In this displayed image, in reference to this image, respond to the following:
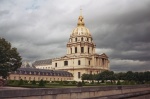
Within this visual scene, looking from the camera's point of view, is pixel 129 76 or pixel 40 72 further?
pixel 40 72

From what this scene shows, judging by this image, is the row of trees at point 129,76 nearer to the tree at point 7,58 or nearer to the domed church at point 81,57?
the domed church at point 81,57

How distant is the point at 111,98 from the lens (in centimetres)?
1969

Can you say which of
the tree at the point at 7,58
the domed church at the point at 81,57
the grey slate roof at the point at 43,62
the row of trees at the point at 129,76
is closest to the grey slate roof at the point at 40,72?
the domed church at the point at 81,57

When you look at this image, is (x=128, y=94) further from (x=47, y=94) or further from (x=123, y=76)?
(x=123, y=76)

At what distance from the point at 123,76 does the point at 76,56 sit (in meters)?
38.8

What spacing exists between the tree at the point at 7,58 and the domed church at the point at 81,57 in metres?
64.6

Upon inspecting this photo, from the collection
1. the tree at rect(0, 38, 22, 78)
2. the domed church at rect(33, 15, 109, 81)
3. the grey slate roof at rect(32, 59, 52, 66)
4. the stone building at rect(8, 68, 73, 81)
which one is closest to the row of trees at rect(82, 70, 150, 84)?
the stone building at rect(8, 68, 73, 81)

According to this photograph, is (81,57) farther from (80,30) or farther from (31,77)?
(31,77)

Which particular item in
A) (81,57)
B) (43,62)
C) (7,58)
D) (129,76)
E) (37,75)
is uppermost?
(43,62)

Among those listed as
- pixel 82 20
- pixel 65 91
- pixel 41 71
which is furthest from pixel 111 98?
pixel 82 20

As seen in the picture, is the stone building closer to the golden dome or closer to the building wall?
the building wall

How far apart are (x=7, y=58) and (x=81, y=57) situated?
231ft

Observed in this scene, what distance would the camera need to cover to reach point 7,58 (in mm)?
44688

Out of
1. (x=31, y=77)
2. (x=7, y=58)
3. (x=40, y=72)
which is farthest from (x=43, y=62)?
(x=7, y=58)
